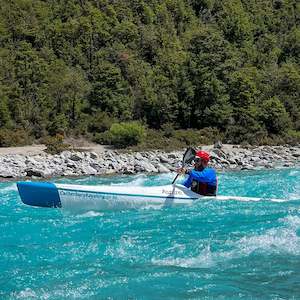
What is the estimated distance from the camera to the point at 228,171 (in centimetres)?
2219

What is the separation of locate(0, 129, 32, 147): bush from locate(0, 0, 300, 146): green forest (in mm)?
80

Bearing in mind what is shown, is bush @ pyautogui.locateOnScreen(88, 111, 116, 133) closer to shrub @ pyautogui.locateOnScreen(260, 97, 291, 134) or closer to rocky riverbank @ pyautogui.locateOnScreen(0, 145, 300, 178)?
rocky riverbank @ pyautogui.locateOnScreen(0, 145, 300, 178)

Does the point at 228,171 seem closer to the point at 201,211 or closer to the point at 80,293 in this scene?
the point at 201,211

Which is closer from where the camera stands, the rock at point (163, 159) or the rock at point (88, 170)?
the rock at point (88, 170)

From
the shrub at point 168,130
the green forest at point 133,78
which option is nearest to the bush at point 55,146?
the green forest at point 133,78

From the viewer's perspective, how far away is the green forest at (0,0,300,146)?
40000mm

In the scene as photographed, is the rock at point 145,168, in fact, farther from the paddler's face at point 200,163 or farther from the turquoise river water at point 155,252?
the paddler's face at point 200,163

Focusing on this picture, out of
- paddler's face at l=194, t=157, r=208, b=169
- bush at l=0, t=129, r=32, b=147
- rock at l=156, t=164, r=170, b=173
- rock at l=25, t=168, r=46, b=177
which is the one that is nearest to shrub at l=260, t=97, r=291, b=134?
bush at l=0, t=129, r=32, b=147

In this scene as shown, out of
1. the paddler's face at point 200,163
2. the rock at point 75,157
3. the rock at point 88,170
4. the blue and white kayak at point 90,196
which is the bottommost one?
the rock at point 75,157

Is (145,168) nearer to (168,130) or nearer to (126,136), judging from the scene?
(126,136)

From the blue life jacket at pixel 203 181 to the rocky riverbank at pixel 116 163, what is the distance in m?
11.2

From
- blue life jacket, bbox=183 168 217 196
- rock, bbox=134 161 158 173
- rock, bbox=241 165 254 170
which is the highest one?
blue life jacket, bbox=183 168 217 196

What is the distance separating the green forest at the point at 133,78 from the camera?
40.0 metres

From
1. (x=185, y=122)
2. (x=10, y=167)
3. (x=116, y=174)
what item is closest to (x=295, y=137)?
(x=185, y=122)
